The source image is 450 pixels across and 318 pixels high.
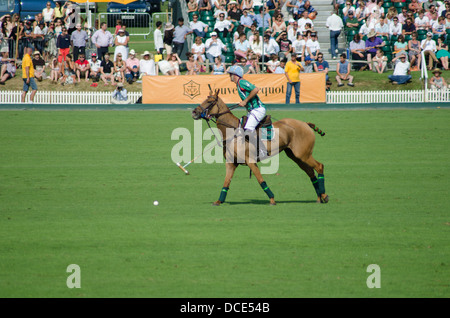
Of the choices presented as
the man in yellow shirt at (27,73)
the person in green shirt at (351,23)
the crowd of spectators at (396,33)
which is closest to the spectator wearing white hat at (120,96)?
the man in yellow shirt at (27,73)

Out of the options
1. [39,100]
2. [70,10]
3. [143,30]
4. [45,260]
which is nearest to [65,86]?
[39,100]

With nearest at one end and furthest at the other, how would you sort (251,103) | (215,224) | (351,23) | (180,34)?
(215,224) → (251,103) → (180,34) → (351,23)

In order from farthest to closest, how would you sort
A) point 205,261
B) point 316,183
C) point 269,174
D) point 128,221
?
point 269,174
point 316,183
point 128,221
point 205,261

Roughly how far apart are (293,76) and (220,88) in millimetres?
3189

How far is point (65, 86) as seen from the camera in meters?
31.8

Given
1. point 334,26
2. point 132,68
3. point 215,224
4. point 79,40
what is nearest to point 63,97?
point 132,68

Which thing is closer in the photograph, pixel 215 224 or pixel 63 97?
pixel 215 224

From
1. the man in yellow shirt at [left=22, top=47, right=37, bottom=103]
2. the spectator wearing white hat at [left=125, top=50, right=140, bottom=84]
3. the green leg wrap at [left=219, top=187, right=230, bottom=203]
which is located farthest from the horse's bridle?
the spectator wearing white hat at [left=125, top=50, right=140, bottom=84]

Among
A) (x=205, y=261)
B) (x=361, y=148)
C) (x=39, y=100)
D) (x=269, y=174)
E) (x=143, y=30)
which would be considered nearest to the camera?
(x=205, y=261)

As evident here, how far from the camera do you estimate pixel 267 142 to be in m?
12.0

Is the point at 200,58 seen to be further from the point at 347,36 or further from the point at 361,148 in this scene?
the point at 361,148

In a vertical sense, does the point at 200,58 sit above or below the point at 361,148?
above

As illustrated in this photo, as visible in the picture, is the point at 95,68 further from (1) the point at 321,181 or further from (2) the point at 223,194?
(1) the point at 321,181

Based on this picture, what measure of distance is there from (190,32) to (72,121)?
1121 cm
